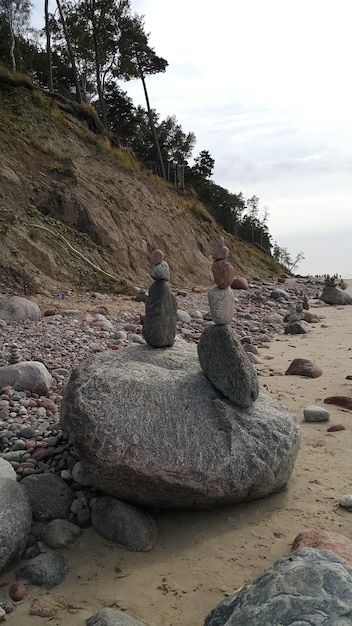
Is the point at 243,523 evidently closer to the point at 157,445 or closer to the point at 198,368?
the point at 157,445

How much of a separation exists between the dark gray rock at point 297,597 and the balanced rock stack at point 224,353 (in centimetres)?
198

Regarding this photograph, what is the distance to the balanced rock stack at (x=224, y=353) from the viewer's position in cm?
430

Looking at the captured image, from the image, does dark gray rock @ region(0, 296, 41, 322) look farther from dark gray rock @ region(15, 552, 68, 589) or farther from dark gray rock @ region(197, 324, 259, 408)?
dark gray rock @ region(15, 552, 68, 589)

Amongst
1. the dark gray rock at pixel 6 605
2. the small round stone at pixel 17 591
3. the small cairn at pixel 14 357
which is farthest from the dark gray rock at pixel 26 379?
the dark gray rock at pixel 6 605

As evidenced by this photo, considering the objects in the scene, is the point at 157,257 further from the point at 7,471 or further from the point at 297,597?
the point at 297,597

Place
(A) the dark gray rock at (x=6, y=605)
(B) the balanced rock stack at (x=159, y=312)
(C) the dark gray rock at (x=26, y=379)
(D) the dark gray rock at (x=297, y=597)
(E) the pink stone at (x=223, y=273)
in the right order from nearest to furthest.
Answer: (D) the dark gray rock at (x=297, y=597)
(A) the dark gray rock at (x=6, y=605)
(E) the pink stone at (x=223, y=273)
(B) the balanced rock stack at (x=159, y=312)
(C) the dark gray rock at (x=26, y=379)

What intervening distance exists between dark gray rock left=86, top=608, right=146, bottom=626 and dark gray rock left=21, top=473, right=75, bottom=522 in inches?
42.1

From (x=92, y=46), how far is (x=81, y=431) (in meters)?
25.7

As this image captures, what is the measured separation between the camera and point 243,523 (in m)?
3.78

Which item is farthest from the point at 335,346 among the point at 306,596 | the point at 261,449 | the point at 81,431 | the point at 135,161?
the point at 135,161

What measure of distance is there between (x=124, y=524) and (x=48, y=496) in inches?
26.6

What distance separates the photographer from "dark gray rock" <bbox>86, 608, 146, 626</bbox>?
2773 mm

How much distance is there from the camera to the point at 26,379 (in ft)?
18.9

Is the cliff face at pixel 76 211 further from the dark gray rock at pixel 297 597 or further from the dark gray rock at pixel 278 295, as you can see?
the dark gray rock at pixel 297 597
